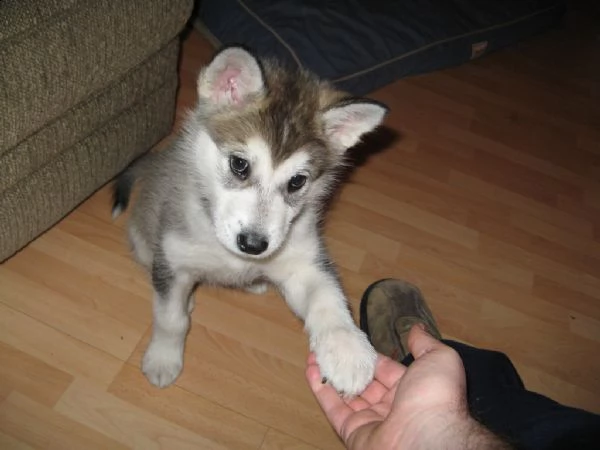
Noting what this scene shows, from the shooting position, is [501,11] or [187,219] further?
[501,11]

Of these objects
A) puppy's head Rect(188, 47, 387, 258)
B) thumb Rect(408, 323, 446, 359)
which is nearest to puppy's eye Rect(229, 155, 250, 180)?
puppy's head Rect(188, 47, 387, 258)

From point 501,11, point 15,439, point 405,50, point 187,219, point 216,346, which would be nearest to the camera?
point 15,439

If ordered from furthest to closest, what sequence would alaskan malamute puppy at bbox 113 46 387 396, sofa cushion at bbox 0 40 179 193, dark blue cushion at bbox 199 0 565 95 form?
dark blue cushion at bbox 199 0 565 95
sofa cushion at bbox 0 40 179 193
alaskan malamute puppy at bbox 113 46 387 396

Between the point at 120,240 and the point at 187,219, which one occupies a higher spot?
the point at 187,219

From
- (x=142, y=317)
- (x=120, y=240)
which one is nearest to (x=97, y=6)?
(x=120, y=240)

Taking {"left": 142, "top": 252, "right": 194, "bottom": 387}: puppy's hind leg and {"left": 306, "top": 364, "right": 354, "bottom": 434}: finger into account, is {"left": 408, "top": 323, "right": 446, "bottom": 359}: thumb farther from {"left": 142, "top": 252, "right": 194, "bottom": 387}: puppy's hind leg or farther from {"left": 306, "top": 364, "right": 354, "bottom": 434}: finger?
{"left": 142, "top": 252, "right": 194, "bottom": 387}: puppy's hind leg

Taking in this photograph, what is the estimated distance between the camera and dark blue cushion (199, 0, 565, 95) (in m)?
3.96

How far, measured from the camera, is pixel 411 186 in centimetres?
381

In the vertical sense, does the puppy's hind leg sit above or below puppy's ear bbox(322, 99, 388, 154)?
below

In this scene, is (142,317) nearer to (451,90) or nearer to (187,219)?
(187,219)

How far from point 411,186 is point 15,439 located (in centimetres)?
288

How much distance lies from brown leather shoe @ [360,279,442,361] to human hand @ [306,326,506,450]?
737mm

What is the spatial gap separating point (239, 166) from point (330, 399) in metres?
1.03

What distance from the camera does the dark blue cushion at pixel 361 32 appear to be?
13.0 feet
